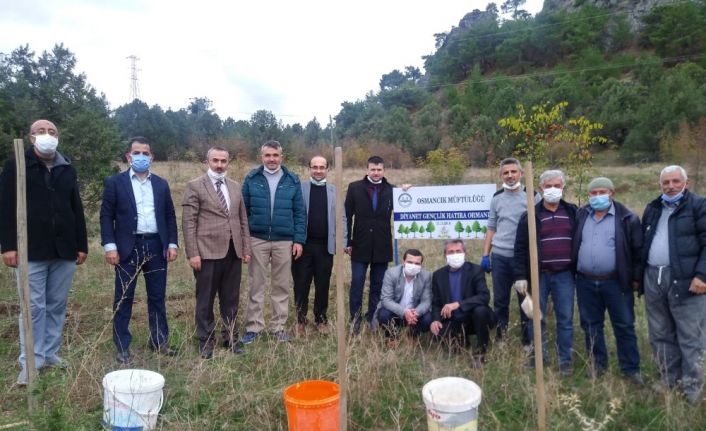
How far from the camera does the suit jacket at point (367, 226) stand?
5.49 m

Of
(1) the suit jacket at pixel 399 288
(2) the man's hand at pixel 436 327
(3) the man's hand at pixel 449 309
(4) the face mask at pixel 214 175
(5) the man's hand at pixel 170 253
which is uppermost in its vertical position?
(4) the face mask at pixel 214 175

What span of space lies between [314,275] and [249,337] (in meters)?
0.93

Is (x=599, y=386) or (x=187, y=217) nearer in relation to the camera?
(x=599, y=386)

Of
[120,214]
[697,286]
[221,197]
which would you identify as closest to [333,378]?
[221,197]

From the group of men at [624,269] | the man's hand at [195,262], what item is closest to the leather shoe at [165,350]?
the man's hand at [195,262]

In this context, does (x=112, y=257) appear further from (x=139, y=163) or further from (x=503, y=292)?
(x=503, y=292)

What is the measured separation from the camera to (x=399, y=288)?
5277 mm

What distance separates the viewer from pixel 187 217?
476 centimetres

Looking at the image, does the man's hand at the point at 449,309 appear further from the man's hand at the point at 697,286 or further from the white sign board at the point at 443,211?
the man's hand at the point at 697,286

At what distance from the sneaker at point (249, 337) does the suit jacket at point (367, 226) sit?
127 cm

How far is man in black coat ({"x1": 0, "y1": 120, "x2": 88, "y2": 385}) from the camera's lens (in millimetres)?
4004

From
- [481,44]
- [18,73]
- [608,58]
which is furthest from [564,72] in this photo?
[18,73]

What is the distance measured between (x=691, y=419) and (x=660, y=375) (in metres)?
0.80

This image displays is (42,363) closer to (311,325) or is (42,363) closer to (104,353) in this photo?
(104,353)
